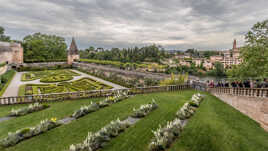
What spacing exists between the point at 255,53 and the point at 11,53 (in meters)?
56.0

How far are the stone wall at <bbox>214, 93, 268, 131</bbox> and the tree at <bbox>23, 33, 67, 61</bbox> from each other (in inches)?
2251

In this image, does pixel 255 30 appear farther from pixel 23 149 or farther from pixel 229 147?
pixel 23 149

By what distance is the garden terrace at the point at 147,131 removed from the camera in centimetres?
640

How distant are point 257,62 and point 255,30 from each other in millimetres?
3212

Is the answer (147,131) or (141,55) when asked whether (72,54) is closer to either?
(141,55)

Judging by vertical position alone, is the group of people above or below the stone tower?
below

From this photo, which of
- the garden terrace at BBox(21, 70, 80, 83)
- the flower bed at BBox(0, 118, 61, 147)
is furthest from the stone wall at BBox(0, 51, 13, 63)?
the flower bed at BBox(0, 118, 61, 147)

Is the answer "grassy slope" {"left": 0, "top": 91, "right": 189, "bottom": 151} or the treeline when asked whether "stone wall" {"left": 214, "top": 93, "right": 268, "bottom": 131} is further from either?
the treeline

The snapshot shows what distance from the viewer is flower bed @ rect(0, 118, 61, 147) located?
6366 millimetres

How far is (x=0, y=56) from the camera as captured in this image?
37.3 m

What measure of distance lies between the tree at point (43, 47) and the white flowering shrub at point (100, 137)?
181ft

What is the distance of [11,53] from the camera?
44.1 metres

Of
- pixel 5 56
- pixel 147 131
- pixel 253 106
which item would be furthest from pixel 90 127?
pixel 5 56

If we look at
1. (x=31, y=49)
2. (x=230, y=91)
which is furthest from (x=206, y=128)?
(x=31, y=49)
